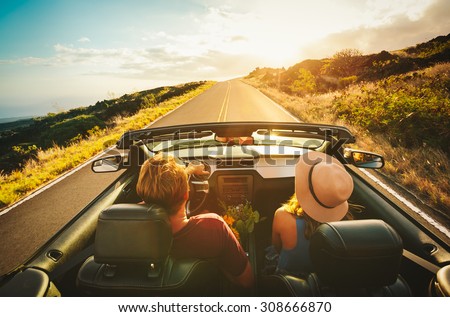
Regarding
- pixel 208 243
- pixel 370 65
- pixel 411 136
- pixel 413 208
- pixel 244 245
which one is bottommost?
pixel 413 208

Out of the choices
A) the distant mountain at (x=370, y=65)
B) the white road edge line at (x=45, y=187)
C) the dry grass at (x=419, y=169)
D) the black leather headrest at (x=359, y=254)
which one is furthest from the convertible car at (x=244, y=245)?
the distant mountain at (x=370, y=65)

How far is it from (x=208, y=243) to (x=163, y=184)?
1.51 ft

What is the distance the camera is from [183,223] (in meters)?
1.79

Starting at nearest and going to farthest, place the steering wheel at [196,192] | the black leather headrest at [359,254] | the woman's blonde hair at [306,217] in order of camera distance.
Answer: the black leather headrest at [359,254] → the woman's blonde hair at [306,217] → the steering wheel at [196,192]

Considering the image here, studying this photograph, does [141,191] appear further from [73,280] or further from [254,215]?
[254,215]

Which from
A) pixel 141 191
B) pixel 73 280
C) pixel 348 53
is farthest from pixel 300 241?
pixel 348 53

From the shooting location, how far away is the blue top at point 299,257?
210cm

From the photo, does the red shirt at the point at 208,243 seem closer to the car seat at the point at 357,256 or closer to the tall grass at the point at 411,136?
the car seat at the point at 357,256

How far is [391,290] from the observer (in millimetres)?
1529

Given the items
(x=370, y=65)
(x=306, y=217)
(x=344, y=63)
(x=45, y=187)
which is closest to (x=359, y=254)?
(x=306, y=217)

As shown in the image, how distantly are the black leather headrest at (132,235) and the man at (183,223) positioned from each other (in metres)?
0.19
